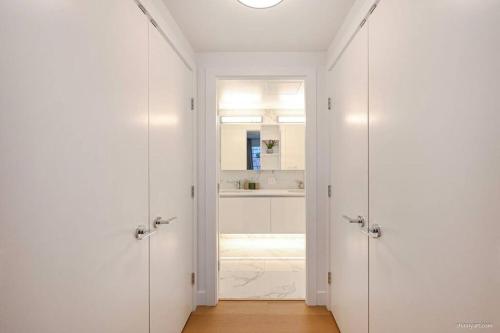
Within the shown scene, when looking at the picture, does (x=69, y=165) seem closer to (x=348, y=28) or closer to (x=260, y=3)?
(x=260, y=3)

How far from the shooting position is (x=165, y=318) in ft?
5.97

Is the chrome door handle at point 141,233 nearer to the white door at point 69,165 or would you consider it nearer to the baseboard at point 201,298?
the white door at point 69,165

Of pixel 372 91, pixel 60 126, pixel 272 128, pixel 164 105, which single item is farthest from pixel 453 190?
pixel 272 128

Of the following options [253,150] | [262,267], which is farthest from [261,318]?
[253,150]

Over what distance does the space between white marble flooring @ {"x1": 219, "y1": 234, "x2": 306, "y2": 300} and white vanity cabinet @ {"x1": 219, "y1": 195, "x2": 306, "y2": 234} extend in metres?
0.30

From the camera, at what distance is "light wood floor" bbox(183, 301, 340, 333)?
2.23m

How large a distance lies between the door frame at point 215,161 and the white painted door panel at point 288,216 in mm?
1682

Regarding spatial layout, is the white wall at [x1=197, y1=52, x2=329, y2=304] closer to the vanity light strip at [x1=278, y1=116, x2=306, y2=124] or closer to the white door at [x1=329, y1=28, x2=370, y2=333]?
the white door at [x1=329, y1=28, x2=370, y2=333]

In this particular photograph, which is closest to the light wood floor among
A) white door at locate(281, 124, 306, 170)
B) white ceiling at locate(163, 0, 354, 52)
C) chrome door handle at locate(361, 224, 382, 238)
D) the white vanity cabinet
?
chrome door handle at locate(361, 224, 382, 238)

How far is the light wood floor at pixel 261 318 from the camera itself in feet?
7.32

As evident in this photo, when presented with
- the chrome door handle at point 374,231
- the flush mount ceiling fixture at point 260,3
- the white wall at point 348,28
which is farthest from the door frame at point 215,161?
the chrome door handle at point 374,231

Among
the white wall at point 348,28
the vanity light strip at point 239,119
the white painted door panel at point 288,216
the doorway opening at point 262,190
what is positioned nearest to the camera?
the white wall at point 348,28

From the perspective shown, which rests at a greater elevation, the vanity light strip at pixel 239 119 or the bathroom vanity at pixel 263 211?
the vanity light strip at pixel 239 119

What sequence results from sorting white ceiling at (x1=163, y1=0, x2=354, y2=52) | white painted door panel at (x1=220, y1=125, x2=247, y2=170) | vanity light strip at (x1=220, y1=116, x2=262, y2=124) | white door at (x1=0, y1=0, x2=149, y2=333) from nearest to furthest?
1. white door at (x1=0, y1=0, x2=149, y2=333)
2. white ceiling at (x1=163, y1=0, x2=354, y2=52)
3. vanity light strip at (x1=220, y1=116, x2=262, y2=124)
4. white painted door panel at (x1=220, y1=125, x2=247, y2=170)
